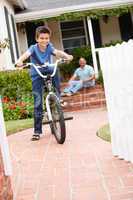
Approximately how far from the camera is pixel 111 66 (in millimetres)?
5332

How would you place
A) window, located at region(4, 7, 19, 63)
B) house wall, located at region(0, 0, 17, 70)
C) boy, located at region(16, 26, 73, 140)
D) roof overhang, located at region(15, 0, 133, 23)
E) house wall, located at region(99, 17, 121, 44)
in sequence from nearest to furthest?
1. boy, located at region(16, 26, 73, 140)
2. house wall, located at region(0, 0, 17, 70)
3. window, located at region(4, 7, 19, 63)
4. roof overhang, located at region(15, 0, 133, 23)
5. house wall, located at region(99, 17, 121, 44)

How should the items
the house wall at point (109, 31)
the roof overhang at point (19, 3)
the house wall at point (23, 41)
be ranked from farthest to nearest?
the house wall at point (109, 31) < the house wall at point (23, 41) < the roof overhang at point (19, 3)

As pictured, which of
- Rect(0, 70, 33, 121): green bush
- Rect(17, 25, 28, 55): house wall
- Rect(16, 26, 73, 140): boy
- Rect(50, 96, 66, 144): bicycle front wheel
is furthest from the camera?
Rect(17, 25, 28, 55): house wall

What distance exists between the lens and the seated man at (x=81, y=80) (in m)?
15.5

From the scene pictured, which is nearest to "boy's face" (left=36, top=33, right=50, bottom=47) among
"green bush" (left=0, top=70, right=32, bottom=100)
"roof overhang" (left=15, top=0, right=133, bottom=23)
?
"green bush" (left=0, top=70, right=32, bottom=100)

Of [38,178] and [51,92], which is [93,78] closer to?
[51,92]

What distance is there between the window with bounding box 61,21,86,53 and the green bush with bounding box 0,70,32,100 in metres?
6.11

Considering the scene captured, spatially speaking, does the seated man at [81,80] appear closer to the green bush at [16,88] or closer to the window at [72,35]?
the green bush at [16,88]

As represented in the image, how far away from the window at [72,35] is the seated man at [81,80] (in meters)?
4.39

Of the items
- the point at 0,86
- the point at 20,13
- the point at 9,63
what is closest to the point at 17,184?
the point at 0,86

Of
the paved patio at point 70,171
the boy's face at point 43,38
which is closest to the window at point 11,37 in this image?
the boy's face at point 43,38

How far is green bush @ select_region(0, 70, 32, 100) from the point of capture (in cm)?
1399

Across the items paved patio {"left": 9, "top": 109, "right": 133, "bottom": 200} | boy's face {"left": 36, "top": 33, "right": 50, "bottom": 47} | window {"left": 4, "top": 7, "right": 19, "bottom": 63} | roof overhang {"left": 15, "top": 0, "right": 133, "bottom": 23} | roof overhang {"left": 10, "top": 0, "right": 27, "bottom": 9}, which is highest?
roof overhang {"left": 10, "top": 0, "right": 27, "bottom": 9}

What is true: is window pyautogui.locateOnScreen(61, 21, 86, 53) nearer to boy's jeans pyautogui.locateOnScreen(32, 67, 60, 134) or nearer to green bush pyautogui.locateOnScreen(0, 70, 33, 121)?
green bush pyautogui.locateOnScreen(0, 70, 33, 121)
